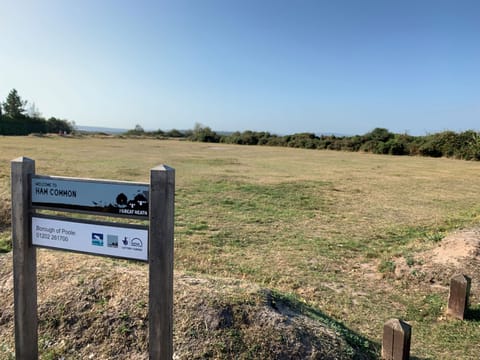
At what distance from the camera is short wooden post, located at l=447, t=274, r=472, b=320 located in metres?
→ 3.66

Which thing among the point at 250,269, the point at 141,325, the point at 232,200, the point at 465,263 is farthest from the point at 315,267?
the point at 232,200

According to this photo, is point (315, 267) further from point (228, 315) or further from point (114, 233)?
point (114, 233)

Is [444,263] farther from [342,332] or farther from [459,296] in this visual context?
[342,332]

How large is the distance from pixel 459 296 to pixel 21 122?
58.1m

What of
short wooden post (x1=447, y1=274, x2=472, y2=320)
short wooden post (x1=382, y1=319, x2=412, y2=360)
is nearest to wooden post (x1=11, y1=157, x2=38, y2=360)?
short wooden post (x1=382, y1=319, x2=412, y2=360)

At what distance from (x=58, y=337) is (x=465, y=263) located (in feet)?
15.4

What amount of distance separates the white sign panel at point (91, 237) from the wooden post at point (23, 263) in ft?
0.24

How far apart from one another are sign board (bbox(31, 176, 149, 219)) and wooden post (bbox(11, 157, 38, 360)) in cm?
7

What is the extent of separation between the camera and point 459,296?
12.1 ft

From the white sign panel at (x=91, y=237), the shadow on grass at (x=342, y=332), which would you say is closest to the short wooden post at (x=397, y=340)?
the shadow on grass at (x=342, y=332)

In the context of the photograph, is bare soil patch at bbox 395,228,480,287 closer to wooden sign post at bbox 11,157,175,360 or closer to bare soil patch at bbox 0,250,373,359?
bare soil patch at bbox 0,250,373,359

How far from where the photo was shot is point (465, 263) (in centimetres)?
480

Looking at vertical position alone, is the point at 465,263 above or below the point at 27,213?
below

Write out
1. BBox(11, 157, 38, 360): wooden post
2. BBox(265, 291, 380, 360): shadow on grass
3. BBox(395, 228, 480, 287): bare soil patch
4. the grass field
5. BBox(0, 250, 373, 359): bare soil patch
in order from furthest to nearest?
BBox(395, 228, 480, 287): bare soil patch
the grass field
BBox(265, 291, 380, 360): shadow on grass
BBox(0, 250, 373, 359): bare soil patch
BBox(11, 157, 38, 360): wooden post
